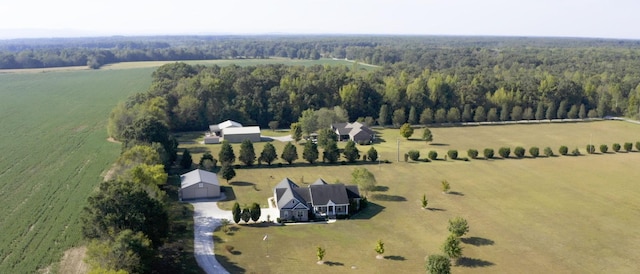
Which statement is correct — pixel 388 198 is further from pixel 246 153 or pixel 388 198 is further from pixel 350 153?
pixel 246 153

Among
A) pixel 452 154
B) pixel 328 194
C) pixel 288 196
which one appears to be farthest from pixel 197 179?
pixel 452 154

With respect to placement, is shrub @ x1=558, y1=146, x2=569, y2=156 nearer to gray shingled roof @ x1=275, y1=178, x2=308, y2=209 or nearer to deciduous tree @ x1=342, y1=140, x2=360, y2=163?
deciduous tree @ x1=342, y1=140, x2=360, y2=163

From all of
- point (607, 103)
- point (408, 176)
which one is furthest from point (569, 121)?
point (408, 176)

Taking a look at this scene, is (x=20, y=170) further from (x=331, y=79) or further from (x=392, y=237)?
(x=331, y=79)

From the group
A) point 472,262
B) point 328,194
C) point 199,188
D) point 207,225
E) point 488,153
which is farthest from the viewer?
point 488,153

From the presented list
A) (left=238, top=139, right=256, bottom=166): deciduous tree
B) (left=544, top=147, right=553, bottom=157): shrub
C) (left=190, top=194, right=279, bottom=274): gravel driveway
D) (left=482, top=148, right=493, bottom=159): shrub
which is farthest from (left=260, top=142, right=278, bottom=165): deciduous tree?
(left=544, top=147, right=553, bottom=157): shrub

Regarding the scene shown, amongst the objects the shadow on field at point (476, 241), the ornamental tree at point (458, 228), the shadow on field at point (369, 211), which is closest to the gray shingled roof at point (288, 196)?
the shadow on field at point (369, 211)
